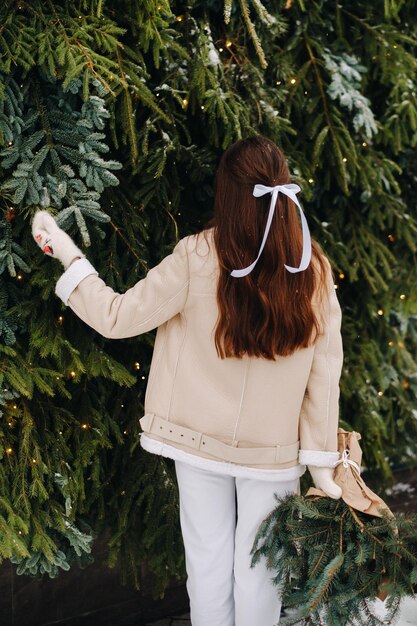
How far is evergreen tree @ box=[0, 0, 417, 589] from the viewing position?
3.04 meters

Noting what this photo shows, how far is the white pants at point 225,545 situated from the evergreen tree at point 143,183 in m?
0.46

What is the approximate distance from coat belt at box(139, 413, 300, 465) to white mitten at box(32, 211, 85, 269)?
597 mm

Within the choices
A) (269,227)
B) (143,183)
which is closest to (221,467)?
(269,227)

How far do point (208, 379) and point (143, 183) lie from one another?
3.08 feet

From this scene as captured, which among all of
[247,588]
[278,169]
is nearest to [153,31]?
[278,169]

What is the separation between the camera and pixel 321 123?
3910mm

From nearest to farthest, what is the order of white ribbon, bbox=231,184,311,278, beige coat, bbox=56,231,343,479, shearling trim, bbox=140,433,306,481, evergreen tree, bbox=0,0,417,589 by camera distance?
white ribbon, bbox=231,184,311,278 → beige coat, bbox=56,231,343,479 → shearling trim, bbox=140,433,306,481 → evergreen tree, bbox=0,0,417,589

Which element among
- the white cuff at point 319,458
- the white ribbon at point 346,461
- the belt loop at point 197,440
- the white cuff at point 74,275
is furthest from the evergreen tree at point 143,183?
the white ribbon at point 346,461

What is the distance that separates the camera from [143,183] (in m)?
3.46

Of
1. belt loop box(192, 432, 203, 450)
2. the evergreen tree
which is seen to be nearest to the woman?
belt loop box(192, 432, 203, 450)

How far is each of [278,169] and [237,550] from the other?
4.17 ft

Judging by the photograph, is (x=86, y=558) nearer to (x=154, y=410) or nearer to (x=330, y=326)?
(x=154, y=410)

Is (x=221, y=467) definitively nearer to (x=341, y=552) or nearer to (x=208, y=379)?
(x=208, y=379)

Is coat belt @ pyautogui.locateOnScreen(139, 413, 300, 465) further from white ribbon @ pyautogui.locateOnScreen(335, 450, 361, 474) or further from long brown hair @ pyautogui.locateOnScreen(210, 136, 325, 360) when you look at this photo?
long brown hair @ pyautogui.locateOnScreen(210, 136, 325, 360)
